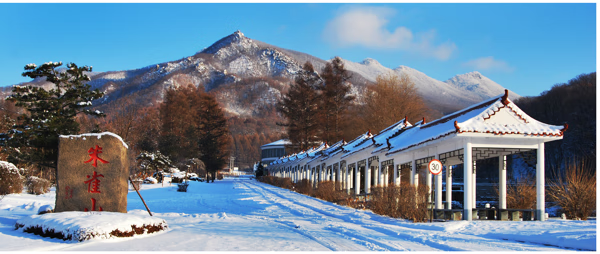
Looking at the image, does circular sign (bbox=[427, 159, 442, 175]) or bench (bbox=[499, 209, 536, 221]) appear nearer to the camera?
circular sign (bbox=[427, 159, 442, 175])

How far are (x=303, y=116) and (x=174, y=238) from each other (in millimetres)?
43863

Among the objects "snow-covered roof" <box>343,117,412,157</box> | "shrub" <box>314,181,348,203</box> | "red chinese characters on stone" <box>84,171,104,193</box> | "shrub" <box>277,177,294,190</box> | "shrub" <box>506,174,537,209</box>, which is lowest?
"shrub" <box>277,177,294,190</box>

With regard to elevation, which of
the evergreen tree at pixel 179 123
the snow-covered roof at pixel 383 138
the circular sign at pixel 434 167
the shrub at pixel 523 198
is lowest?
the shrub at pixel 523 198

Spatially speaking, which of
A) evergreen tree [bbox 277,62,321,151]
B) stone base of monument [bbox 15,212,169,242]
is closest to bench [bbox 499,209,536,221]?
stone base of monument [bbox 15,212,169,242]

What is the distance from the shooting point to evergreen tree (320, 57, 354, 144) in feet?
170

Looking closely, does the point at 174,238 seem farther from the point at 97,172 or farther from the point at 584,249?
the point at 584,249

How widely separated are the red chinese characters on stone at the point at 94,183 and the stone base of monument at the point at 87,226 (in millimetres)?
1031

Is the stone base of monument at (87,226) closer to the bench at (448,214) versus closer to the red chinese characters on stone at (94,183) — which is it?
the red chinese characters on stone at (94,183)

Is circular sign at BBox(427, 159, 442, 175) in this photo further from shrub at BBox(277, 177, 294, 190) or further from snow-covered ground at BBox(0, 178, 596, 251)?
shrub at BBox(277, 177, 294, 190)

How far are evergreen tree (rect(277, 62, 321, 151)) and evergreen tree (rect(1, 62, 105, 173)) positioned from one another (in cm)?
2864

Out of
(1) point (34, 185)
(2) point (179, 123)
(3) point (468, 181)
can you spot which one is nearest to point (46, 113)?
(1) point (34, 185)

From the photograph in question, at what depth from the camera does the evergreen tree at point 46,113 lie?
2442 centimetres

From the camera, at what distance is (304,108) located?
54.3m

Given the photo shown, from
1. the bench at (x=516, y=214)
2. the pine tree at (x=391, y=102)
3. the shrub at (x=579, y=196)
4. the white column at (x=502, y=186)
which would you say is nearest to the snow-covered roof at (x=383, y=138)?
the white column at (x=502, y=186)
